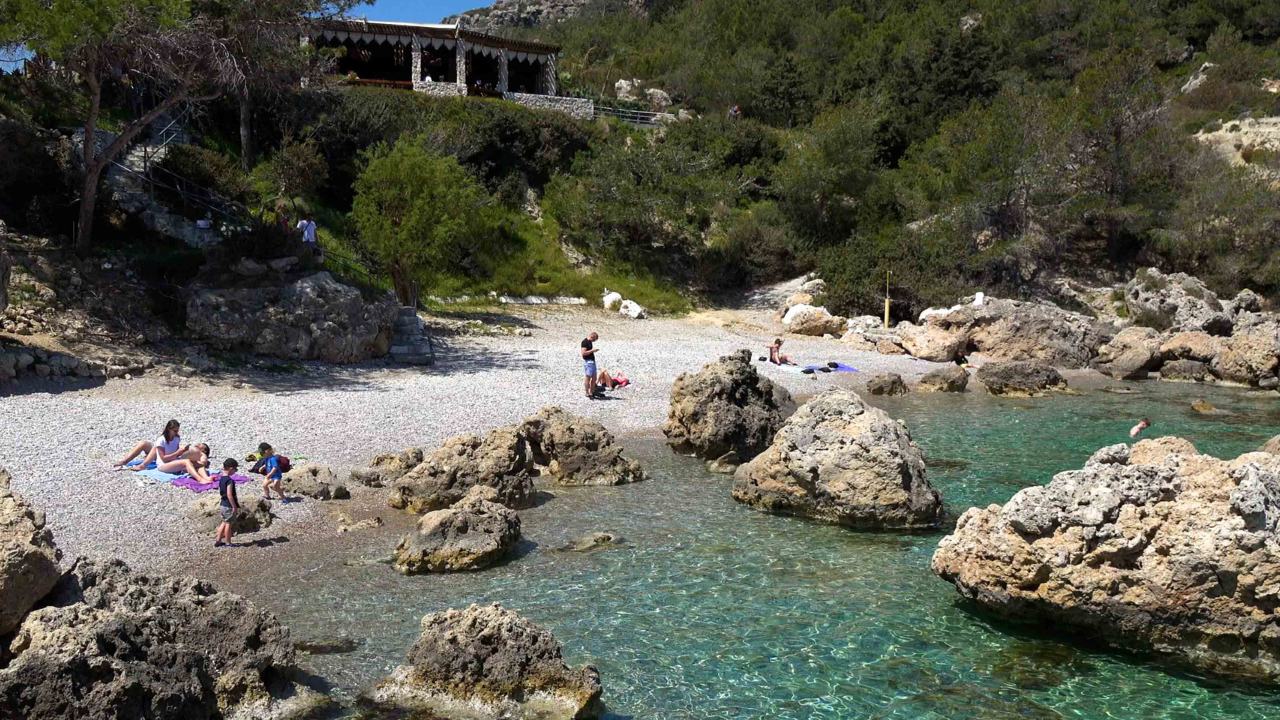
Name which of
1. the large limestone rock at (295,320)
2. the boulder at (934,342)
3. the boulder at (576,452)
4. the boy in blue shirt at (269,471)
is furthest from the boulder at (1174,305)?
the boy in blue shirt at (269,471)

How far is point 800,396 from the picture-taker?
24.7 m

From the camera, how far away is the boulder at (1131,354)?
29781mm

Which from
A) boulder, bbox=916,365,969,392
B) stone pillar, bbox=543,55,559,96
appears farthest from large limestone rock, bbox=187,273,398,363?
stone pillar, bbox=543,55,559,96

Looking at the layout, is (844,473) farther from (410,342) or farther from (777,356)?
(410,342)

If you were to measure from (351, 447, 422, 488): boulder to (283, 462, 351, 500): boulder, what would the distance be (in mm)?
544

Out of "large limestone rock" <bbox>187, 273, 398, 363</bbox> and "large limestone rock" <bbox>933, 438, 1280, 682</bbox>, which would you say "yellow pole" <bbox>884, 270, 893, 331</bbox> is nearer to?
"large limestone rock" <bbox>187, 273, 398, 363</bbox>

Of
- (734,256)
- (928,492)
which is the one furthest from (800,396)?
(734,256)

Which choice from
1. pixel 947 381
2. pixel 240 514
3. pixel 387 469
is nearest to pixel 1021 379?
pixel 947 381

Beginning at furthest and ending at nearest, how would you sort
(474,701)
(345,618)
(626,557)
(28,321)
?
(28,321) → (626,557) → (345,618) → (474,701)

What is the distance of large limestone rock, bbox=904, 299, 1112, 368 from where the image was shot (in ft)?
105

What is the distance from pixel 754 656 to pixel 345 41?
48.5 meters

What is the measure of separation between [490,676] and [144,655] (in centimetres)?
270

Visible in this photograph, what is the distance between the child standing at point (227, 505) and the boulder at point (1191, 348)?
1095 inches

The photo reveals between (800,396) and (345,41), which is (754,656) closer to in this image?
→ (800,396)
